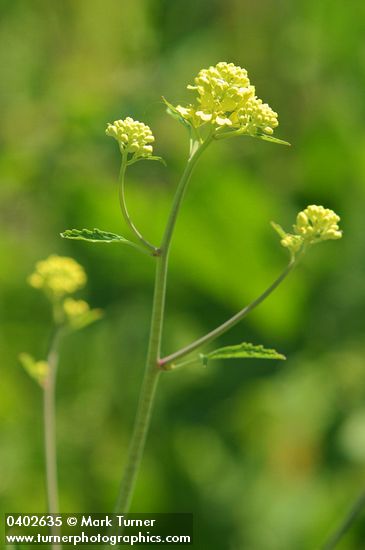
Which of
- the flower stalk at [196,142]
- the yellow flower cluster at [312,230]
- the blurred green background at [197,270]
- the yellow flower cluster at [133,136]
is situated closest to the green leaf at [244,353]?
the flower stalk at [196,142]

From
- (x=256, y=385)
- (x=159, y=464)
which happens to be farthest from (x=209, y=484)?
(x=256, y=385)

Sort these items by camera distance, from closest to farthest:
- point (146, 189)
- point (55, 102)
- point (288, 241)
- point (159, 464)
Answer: point (288, 241) < point (159, 464) < point (146, 189) < point (55, 102)

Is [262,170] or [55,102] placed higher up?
[55,102]

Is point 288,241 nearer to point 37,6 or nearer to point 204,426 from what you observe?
point 204,426

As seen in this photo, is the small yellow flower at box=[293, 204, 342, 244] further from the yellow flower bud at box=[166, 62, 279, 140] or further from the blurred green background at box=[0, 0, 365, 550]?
the blurred green background at box=[0, 0, 365, 550]

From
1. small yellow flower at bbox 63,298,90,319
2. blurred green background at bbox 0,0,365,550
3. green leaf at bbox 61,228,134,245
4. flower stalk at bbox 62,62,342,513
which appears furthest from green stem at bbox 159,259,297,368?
blurred green background at bbox 0,0,365,550

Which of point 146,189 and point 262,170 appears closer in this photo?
point 146,189
